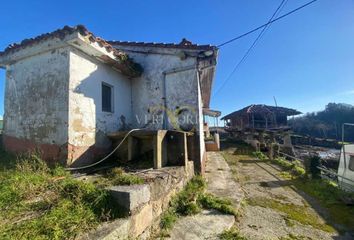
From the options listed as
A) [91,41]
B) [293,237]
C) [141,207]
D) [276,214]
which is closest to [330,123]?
[276,214]

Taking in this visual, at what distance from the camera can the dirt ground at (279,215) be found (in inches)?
175

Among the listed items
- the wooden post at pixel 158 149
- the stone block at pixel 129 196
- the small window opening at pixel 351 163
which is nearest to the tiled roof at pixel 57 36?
the wooden post at pixel 158 149

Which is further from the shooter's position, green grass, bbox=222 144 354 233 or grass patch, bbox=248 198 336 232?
green grass, bbox=222 144 354 233

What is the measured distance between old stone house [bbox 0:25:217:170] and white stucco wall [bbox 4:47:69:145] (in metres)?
0.03

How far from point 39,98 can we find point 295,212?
7.92 meters

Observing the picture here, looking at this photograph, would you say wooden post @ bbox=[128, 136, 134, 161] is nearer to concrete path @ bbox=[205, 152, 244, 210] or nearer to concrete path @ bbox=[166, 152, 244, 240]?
concrete path @ bbox=[166, 152, 244, 240]

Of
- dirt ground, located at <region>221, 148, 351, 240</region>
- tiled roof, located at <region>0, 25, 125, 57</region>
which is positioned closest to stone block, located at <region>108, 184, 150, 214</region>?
dirt ground, located at <region>221, 148, 351, 240</region>

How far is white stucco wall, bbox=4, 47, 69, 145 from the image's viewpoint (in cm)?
563

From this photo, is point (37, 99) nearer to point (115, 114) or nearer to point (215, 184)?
point (115, 114)

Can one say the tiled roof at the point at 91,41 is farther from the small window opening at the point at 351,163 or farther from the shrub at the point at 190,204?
the small window opening at the point at 351,163

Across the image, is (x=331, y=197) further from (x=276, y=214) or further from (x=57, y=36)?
(x=57, y=36)

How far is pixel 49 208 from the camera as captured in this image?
2898 mm

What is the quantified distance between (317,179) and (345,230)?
193 inches

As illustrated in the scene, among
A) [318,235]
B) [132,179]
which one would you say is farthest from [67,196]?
[318,235]
